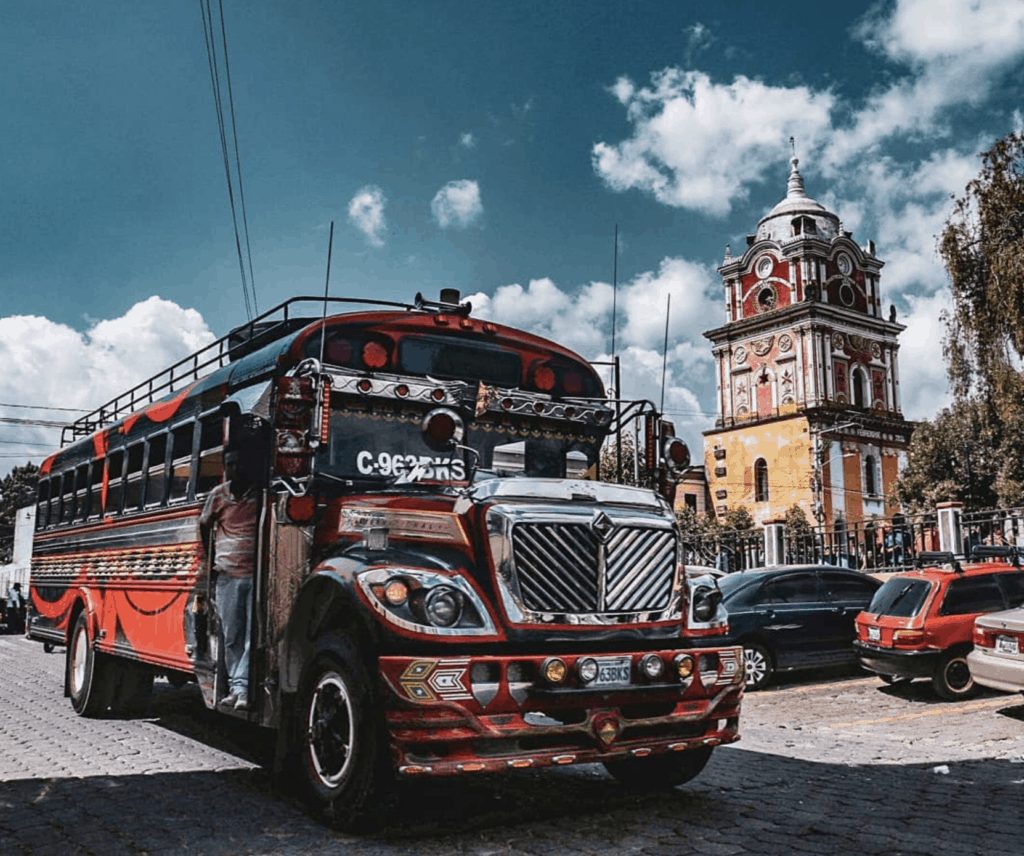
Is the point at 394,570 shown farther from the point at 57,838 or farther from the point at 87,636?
the point at 87,636

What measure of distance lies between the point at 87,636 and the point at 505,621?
644 cm

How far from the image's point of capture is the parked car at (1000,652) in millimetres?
10000

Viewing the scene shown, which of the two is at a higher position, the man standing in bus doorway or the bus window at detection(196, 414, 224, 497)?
the bus window at detection(196, 414, 224, 497)

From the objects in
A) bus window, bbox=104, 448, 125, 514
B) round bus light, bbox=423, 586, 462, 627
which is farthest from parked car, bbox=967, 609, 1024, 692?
bus window, bbox=104, 448, 125, 514

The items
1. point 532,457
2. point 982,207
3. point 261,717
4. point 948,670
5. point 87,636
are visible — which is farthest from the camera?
point 982,207

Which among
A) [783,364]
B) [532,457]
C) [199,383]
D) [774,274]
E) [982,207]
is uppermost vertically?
[774,274]

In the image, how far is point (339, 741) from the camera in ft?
18.5

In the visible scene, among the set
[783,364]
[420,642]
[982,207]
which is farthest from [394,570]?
[783,364]

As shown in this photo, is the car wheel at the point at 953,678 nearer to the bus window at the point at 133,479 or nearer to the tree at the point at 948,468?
the bus window at the point at 133,479

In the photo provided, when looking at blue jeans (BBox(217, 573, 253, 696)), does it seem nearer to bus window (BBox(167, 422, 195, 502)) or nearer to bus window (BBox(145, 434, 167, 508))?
bus window (BBox(167, 422, 195, 502))

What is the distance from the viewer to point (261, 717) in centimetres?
647

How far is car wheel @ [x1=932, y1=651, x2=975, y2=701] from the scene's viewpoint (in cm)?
1193

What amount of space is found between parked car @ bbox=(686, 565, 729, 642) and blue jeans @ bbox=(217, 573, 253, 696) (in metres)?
2.76

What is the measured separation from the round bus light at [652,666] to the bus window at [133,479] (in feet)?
17.4
